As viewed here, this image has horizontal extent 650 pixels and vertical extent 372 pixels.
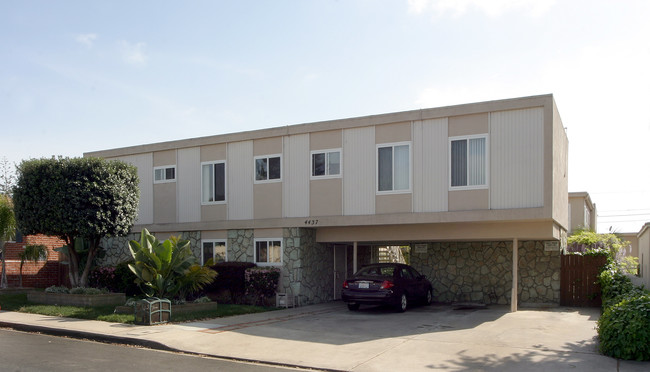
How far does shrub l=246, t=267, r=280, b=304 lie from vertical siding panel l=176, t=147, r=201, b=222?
148 inches

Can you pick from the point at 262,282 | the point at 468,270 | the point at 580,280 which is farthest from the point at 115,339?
the point at 580,280

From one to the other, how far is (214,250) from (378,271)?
6447 millimetres

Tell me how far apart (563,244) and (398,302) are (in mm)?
7084

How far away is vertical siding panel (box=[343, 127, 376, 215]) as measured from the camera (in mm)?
17969

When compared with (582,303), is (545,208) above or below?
above

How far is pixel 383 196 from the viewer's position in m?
17.7

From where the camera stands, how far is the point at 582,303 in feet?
61.8

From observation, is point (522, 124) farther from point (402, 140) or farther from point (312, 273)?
point (312, 273)

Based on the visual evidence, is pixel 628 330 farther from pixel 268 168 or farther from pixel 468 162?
pixel 268 168

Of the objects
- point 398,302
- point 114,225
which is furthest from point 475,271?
point 114,225

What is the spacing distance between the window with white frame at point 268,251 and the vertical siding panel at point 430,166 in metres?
4.94

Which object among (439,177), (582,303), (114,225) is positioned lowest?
(582,303)

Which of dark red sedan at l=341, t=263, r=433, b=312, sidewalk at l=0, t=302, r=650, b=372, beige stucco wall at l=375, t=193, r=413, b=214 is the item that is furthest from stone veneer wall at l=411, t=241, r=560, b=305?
beige stucco wall at l=375, t=193, r=413, b=214

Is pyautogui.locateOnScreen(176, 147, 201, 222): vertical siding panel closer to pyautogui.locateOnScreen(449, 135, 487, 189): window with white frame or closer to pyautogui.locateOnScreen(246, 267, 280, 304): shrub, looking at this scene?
pyautogui.locateOnScreen(246, 267, 280, 304): shrub
